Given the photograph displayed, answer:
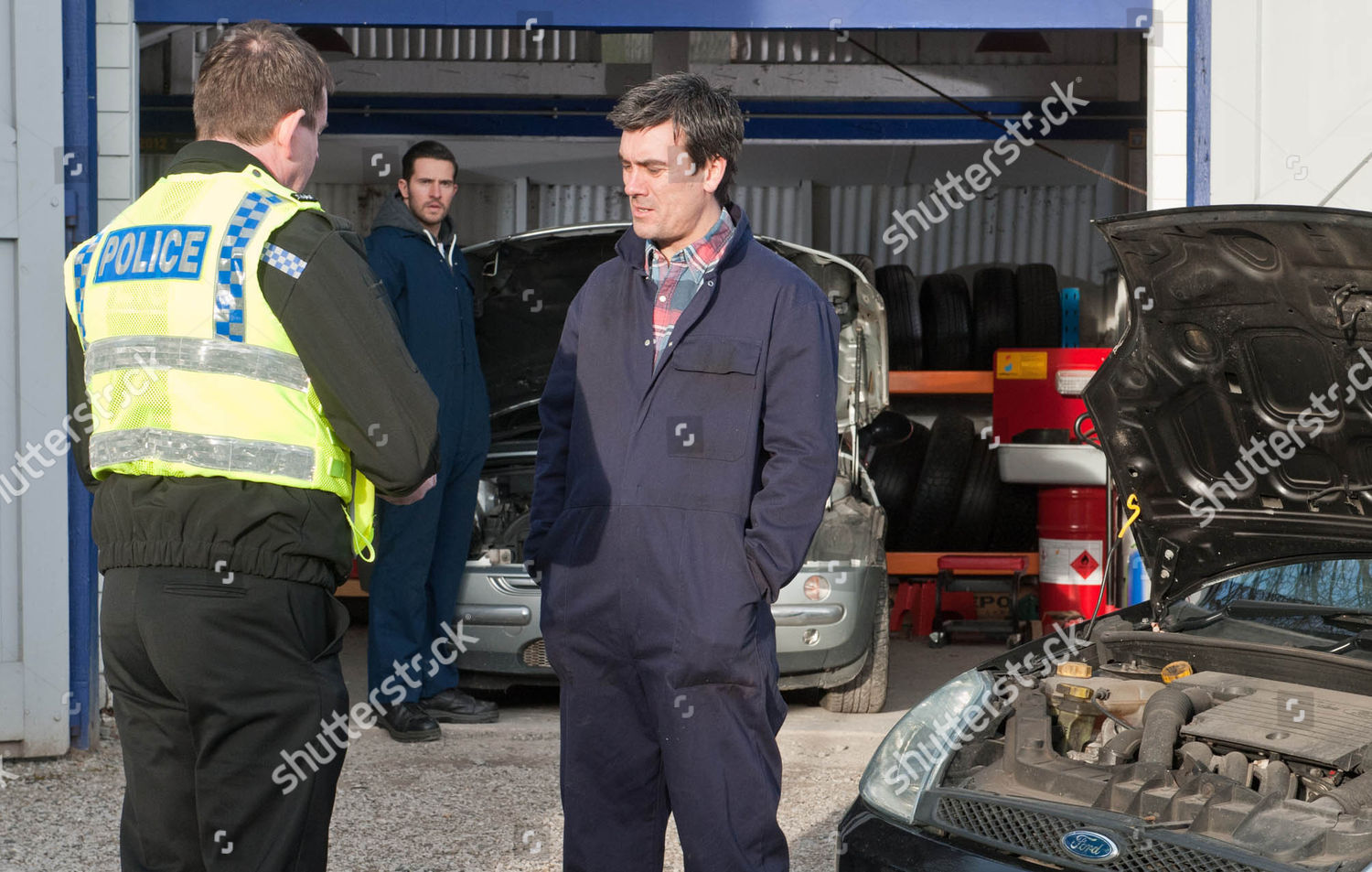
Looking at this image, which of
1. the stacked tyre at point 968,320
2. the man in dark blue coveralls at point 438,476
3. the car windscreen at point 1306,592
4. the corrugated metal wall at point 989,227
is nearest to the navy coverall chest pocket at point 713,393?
the car windscreen at point 1306,592

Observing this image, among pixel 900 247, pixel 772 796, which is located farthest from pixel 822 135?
pixel 772 796

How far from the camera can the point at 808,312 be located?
285cm

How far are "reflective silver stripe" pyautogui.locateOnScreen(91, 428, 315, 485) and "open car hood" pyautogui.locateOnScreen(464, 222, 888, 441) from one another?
392 centimetres

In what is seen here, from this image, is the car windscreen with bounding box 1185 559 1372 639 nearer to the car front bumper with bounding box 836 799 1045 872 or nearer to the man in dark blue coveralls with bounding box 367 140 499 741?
the car front bumper with bounding box 836 799 1045 872

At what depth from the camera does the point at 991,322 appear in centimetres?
885

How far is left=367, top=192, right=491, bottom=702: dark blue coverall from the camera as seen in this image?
17.6 feet

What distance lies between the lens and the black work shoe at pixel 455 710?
5586 mm

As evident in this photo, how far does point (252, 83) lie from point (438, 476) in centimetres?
306

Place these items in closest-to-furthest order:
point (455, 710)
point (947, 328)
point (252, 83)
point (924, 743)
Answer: point (252, 83)
point (924, 743)
point (455, 710)
point (947, 328)

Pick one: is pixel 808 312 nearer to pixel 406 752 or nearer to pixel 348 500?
pixel 348 500

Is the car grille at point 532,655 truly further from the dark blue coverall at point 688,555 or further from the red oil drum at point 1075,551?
the red oil drum at point 1075,551

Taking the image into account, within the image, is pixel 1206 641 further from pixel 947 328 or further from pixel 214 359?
pixel 947 328

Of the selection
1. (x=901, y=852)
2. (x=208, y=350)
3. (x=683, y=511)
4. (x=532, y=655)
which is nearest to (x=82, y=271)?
(x=208, y=350)

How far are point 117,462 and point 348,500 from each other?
366 millimetres
